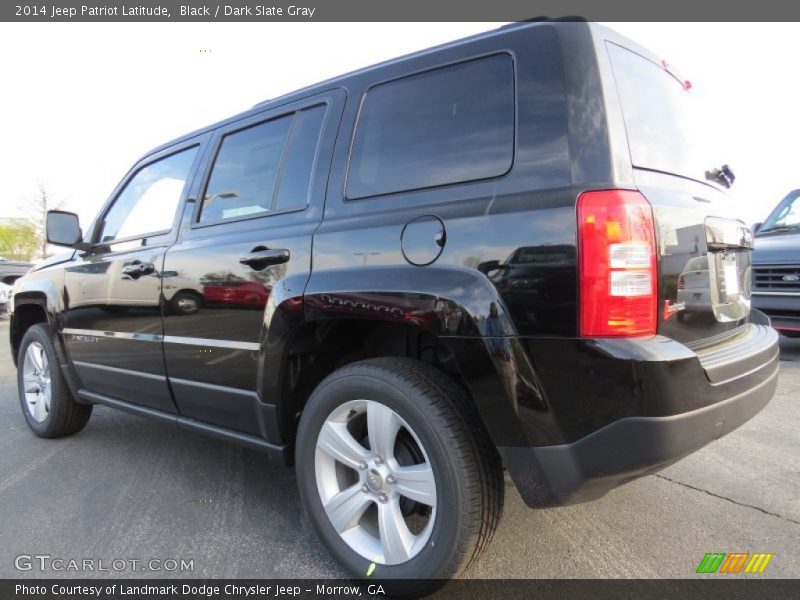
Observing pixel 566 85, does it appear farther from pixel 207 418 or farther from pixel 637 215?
pixel 207 418

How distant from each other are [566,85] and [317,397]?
55.9 inches

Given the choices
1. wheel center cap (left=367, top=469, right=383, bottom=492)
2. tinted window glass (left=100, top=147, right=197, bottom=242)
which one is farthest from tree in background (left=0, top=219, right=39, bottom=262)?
wheel center cap (left=367, top=469, right=383, bottom=492)

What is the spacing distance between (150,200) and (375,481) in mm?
2337

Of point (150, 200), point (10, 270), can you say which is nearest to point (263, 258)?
point (150, 200)

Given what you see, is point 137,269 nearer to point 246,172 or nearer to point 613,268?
point 246,172

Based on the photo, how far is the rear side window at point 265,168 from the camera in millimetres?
2375

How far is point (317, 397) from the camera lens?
205 cm

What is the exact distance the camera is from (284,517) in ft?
8.37

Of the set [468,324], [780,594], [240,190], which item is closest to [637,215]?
[468,324]

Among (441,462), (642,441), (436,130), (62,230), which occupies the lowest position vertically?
(441,462)

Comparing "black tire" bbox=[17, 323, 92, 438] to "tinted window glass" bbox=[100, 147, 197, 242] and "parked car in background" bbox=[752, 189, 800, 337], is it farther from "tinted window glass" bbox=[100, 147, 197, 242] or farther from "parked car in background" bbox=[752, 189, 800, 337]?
"parked car in background" bbox=[752, 189, 800, 337]

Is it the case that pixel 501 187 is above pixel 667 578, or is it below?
above

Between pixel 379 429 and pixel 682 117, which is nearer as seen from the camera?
pixel 379 429

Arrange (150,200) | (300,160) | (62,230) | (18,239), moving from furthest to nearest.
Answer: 1. (18,239)
2. (62,230)
3. (150,200)
4. (300,160)
